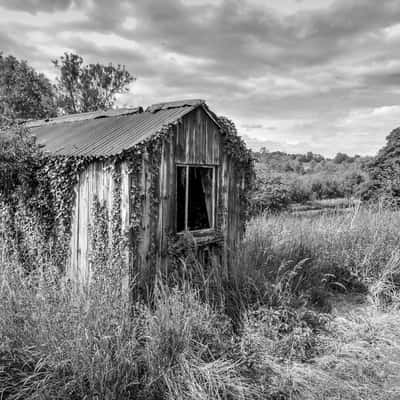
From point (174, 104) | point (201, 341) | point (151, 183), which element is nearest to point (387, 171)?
point (174, 104)

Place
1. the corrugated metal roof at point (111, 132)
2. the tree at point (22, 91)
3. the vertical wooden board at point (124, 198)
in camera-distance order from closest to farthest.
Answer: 1. the vertical wooden board at point (124, 198)
2. the corrugated metal roof at point (111, 132)
3. the tree at point (22, 91)

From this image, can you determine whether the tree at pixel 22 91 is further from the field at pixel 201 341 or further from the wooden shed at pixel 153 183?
the field at pixel 201 341

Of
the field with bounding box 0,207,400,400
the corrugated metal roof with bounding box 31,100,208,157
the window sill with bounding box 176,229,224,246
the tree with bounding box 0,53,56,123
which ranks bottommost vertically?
the field with bounding box 0,207,400,400

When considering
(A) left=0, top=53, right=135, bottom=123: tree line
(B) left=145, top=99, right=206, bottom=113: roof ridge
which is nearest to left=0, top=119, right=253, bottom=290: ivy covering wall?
(B) left=145, top=99, right=206, bottom=113: roof ridge

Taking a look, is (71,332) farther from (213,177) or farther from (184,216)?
(213,177)

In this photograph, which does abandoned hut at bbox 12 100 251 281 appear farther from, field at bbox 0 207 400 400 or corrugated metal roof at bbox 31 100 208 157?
field at bbox 0 207 400 400

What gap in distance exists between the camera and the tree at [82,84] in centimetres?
1902

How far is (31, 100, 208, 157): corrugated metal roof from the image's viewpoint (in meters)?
5.50

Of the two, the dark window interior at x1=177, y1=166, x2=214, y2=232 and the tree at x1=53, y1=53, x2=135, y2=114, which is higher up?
the tree at x1=53, y1=53, x2=135, y2=114

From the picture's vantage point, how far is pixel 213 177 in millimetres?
6734

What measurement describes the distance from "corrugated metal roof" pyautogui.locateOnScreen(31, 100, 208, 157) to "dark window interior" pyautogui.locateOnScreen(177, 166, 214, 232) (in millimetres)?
943

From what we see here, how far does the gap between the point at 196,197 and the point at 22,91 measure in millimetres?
12628

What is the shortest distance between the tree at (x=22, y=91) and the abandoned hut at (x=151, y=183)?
33.1 ft

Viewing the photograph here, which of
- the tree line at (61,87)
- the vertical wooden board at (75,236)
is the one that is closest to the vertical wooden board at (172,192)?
the vertical wooden board at (75,236)
